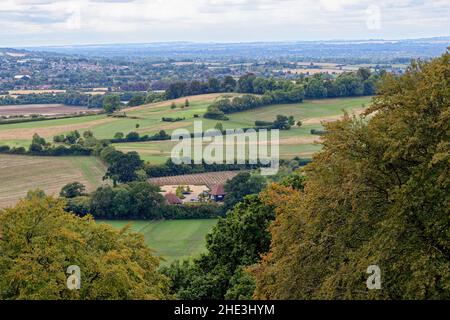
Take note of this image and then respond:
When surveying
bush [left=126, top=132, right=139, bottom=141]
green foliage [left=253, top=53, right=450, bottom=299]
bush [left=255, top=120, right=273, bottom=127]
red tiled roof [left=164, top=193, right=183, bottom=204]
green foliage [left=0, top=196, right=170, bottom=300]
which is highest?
green foliage [left=253, top=53, right=450, bottom=299]

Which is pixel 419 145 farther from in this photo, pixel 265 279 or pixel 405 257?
pixel 265 279

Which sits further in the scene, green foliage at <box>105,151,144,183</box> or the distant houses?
green foliage at <box>105,151,144,183</box>

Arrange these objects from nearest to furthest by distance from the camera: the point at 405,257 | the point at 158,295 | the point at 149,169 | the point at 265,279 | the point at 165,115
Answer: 1. the point at 405,257
2. the point at 265,279
3. the point at 158,295
4. the point at 149,169
5. the point at 165,115

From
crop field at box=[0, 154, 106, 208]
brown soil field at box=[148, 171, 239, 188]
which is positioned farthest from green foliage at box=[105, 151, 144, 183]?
brown soil field at box=[148, 171, 239, 188]

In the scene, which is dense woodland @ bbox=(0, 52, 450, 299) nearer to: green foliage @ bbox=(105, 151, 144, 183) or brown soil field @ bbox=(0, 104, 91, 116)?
green foliage @ bbox=(105, 151, 144, 183)

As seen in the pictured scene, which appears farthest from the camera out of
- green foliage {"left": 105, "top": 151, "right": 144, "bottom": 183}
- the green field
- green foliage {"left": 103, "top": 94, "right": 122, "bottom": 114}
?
green foliage {"left": 103, "top": 94, "right": 122, "bottom": 114}

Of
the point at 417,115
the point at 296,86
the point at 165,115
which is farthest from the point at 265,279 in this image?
the point at 296,86

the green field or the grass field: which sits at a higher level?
the green field
